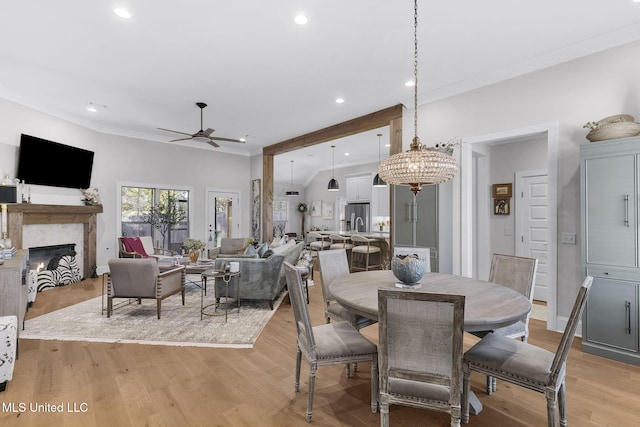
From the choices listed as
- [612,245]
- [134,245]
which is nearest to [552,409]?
[612,245]

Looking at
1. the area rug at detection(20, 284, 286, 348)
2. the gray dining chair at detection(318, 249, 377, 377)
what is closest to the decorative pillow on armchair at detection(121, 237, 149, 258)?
the area rug at detection(20, 284, 286, 348)

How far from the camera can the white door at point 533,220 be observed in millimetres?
4910

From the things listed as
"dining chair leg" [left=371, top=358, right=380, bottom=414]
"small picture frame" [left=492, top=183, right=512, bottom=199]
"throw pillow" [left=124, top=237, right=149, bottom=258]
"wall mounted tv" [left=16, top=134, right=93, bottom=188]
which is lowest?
"dining chair leg" [left=371, top=358, right=380, bottom=414]

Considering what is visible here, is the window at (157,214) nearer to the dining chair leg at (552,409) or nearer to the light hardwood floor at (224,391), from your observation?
the light hardwood floor at (224,391)

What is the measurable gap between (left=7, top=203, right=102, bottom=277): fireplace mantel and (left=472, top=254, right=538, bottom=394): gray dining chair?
6.43 m

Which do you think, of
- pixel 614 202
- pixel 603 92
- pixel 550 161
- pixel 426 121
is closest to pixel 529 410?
pixel 614 202

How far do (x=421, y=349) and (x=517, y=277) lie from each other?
175cm

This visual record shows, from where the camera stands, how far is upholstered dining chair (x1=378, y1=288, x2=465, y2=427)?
1574 mm

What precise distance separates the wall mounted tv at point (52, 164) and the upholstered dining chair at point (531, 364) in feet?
22.0

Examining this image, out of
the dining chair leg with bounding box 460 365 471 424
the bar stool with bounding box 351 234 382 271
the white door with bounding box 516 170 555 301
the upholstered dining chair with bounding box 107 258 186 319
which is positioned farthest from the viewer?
the bar stool with bounding box 351 234 382 271

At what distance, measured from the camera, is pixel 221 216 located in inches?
336

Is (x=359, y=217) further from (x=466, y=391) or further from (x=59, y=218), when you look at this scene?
(x=466, y=391)

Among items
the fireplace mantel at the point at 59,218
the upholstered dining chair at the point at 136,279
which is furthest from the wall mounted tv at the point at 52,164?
the upholstered dining chair at the point at 136,279

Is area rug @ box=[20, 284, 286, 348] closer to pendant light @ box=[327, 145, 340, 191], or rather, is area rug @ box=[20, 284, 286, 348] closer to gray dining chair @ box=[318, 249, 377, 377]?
gray dining chair @ box=[318, 249, 377, 377]
